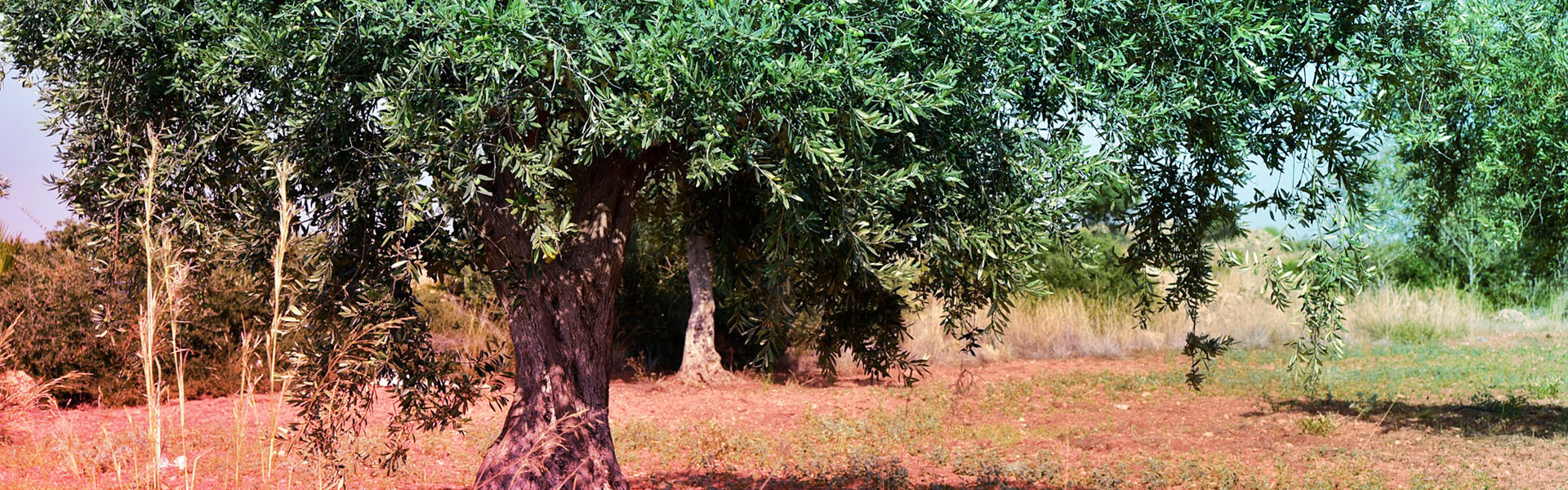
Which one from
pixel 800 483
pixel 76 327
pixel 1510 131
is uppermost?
pixel 1510 131

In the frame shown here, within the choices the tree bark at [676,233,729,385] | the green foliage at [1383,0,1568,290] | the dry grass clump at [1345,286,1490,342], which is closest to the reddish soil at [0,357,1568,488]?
the tree bark at [676,233,729,385]

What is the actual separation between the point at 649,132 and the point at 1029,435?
8780mm

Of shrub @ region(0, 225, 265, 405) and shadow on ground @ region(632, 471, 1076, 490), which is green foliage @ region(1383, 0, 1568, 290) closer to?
shadow on ground @ region(632, 471, 1076, 490)

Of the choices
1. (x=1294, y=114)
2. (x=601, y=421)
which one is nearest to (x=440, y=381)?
(x=601, y=421)

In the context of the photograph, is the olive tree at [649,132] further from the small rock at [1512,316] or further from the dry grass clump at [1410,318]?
the small rock at [1512,316]

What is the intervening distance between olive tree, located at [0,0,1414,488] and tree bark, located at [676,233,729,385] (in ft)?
28.3

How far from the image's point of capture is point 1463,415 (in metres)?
12.9

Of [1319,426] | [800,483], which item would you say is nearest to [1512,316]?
[1319,426]

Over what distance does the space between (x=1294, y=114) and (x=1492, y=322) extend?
819 inches

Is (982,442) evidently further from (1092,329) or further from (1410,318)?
(1410,318)

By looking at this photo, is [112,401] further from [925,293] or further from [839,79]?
[839,79]

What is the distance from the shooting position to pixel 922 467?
1032 centimetres

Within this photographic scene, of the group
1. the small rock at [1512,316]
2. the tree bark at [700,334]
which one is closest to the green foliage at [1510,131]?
the tree bark at [700,334]

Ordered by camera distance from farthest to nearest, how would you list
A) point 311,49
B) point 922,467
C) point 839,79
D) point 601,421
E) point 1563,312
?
1. point 1563,312
2. point 922,467
3. point 601,421
4. point 311,49
5. point 839,79
